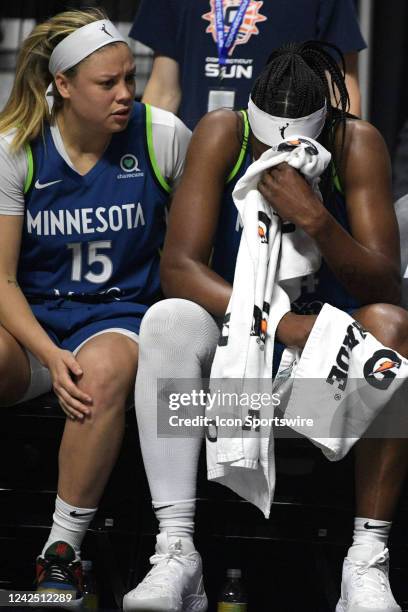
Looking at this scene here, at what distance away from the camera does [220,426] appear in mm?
2516

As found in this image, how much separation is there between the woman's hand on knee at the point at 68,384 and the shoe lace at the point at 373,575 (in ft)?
2.27

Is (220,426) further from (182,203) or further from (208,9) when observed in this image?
(208,9)

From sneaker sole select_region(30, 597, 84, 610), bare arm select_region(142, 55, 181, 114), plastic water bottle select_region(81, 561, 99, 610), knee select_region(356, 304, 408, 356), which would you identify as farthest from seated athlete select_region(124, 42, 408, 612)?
bare arm select_region(142, 55, 181, 114)

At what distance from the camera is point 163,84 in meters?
3.53

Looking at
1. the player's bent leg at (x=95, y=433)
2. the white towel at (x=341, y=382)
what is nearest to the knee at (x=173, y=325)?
the player's bent leg at (x=95, y=433)

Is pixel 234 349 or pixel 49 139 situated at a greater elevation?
pixel 49 139

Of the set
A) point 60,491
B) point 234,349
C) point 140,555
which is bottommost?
point 140,555

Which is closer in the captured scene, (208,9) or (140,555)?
(140,555)

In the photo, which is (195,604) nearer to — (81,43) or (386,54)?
(81,43)

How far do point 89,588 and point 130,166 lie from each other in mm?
1046

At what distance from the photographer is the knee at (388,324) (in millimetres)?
2521

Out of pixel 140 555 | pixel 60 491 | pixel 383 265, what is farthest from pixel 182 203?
pixel 140 555

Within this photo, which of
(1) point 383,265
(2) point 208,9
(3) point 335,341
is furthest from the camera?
(2) point 208,9

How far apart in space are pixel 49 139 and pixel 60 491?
2.96ft
